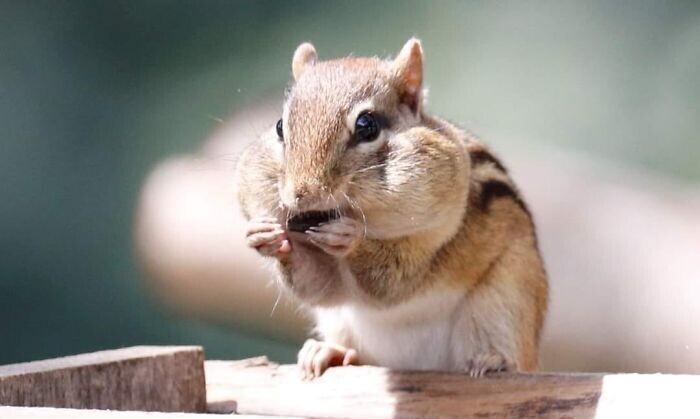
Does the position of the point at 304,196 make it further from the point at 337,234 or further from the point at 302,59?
the point at 302,59

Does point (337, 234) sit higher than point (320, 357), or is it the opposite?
point (337, 234)

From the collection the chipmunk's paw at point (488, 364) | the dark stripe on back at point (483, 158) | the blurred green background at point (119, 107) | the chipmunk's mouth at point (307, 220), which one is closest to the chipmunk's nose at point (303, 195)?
the chipmunk's mouth at point (307, 220)

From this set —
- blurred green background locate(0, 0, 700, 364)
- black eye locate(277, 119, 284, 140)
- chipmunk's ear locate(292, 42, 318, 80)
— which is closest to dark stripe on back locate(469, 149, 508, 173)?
chipmunk's ear locate(292, 42, 318, 80)

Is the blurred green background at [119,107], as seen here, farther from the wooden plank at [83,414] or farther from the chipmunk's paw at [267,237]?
the wooden plank at [83,414]

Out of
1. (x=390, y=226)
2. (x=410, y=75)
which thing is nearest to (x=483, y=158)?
(x=410, y=75)

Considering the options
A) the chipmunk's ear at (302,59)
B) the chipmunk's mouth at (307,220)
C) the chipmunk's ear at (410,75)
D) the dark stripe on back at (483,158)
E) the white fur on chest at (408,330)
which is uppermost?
the chipmunk's ear at (302,59)

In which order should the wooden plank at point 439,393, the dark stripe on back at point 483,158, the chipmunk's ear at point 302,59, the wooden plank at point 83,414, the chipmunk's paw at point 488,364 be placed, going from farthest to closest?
the dark stripe on back at point 483,158
the chipmunk's ear at point 302,59
the chipmunk's paw at point 488,364
the wooden plank at point 439,393
the wooden plank at point 83,414

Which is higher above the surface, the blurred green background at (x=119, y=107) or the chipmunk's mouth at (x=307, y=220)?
the blurred green background at (x=119, y=107)

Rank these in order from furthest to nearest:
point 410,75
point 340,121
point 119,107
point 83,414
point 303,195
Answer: point 119,107, point 410,75, point 340,121, point 303,195, point 83,414
